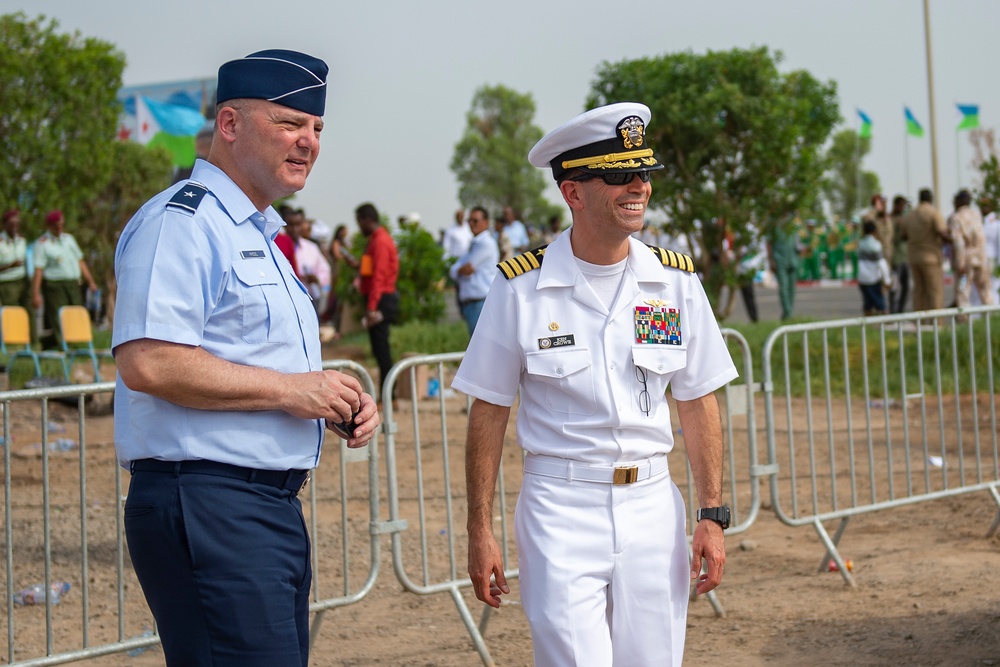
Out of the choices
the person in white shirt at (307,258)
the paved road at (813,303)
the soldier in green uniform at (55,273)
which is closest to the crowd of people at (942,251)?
the paved road at (813,303)

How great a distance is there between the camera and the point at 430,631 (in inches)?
229

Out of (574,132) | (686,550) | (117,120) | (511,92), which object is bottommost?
(686,550)

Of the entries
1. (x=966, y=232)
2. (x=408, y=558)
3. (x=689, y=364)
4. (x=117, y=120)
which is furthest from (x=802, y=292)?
(x=689, y=364)

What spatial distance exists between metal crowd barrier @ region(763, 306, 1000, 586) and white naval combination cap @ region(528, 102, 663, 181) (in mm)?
3126

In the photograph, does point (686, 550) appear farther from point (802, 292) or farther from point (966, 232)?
point (802, 292)

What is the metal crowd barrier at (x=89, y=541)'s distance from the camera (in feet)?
15.2

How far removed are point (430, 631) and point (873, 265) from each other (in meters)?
14.5

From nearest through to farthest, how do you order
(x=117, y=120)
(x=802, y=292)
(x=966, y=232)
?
(x=966, y=232), (x=117, y=120), (x=802, y=292)

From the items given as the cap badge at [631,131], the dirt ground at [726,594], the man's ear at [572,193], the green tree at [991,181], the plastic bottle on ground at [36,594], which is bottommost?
the dirt ground at [726,594]

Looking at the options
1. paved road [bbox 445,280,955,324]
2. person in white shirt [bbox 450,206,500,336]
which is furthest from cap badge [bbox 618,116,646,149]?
paved road [bbox 445,280,955,324]

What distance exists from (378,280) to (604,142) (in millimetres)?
8845

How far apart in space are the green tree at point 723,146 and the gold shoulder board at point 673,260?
1253 centimetres

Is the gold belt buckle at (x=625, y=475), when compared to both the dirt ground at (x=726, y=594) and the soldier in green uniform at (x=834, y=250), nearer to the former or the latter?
the dirt ground at (x=726, y=594)

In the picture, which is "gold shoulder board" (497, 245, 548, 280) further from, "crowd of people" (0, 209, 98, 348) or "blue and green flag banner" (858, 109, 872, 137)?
"blue and green flag banner" (858, 109, 872, 137)
